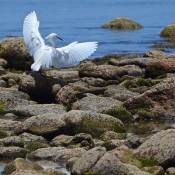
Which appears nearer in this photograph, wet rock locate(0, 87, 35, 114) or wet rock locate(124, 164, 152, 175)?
wet rock locate(124, 164, 152, 175)

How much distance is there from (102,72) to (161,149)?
12.8m

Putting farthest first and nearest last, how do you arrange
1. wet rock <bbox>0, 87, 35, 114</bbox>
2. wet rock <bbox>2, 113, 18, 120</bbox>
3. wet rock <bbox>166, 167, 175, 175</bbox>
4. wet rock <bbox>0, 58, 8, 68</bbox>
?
wet rock <bbox>0, 58, 8, 68</bbox> < wet rock <bbox>0, 87, 35, 114</bbox> < wet rock <bbox>2, 113, 18, 120</bbox> < wet rock <bbox>166, 167, 175, 175</bbox>

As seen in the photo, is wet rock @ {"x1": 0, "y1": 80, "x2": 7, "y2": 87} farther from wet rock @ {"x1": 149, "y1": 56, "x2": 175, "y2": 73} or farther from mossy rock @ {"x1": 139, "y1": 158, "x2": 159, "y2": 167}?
mossy rock @ {"x1": 139, "y1": 158, "x2": 159, "y2": 167}

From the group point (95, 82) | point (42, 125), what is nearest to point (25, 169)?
point (42, 125)

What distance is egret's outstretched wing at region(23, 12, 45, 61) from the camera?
76.7ft

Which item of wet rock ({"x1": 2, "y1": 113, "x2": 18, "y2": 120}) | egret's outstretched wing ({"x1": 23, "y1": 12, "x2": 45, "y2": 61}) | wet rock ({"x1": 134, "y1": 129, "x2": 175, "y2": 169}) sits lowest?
wet rock ({"x1": 2, "y1": 113, "x2": 18, "y2": 120})

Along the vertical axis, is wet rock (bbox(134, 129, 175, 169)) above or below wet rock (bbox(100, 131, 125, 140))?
above

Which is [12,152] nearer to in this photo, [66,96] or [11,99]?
[11,99]

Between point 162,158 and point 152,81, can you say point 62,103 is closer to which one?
point 152,81

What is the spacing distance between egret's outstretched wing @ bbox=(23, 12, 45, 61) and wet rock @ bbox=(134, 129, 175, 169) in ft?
33.3

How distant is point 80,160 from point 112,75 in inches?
535

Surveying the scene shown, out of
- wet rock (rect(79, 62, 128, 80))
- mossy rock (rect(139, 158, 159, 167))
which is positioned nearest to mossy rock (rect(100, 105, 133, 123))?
mossy rock (rect(139, 158, 159, 167))

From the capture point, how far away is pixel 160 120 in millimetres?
19141

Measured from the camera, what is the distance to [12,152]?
571 inches
